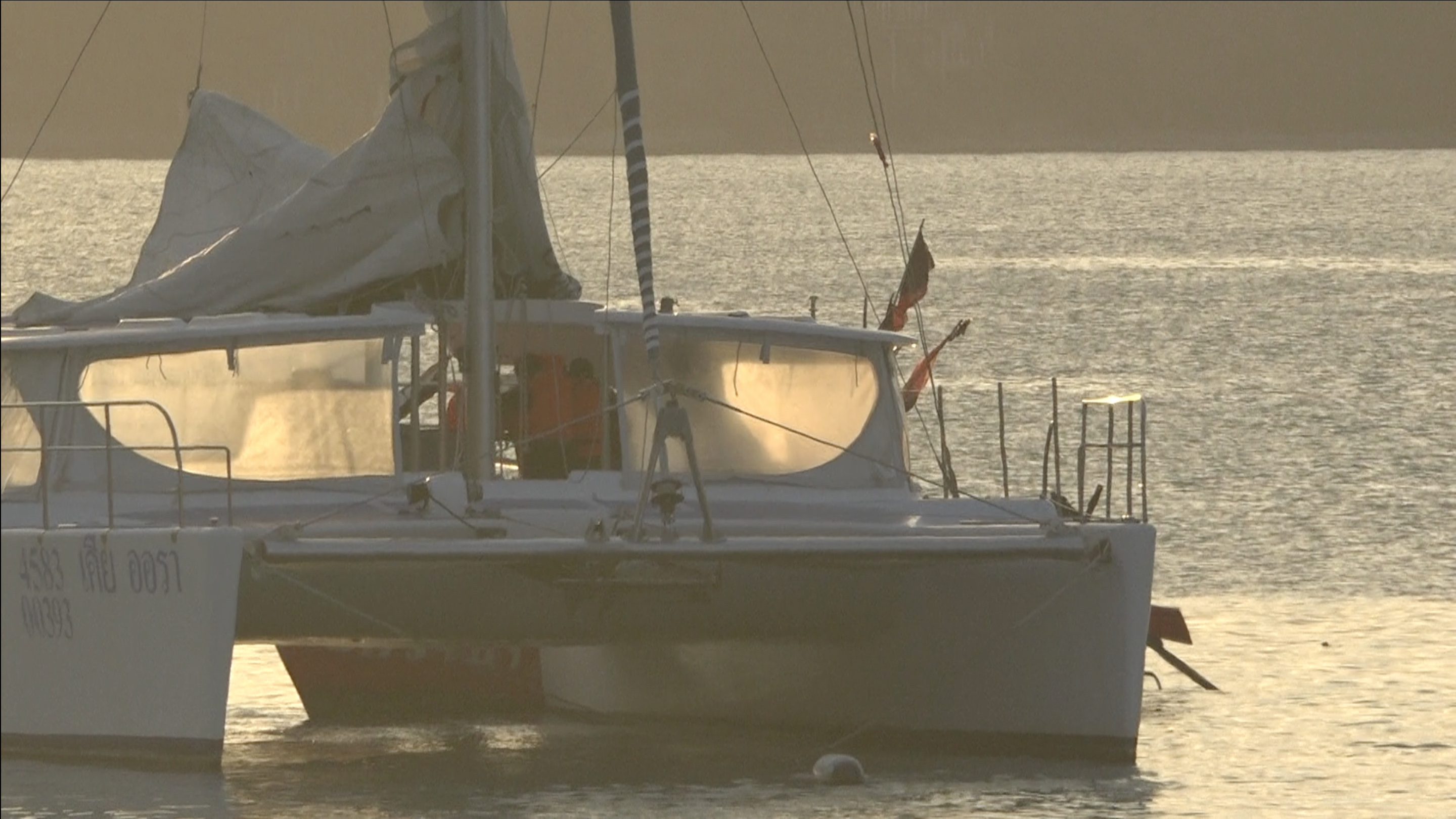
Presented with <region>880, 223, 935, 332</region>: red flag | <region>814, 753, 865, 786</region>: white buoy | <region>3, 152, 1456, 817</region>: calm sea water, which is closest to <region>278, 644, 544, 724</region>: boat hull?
<region>3, 152, 1456, 817</region>: calm sea water

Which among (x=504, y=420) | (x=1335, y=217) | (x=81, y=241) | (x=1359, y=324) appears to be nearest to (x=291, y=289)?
(x=504, y=420)

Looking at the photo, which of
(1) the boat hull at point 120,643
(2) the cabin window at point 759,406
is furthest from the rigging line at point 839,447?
(1) the boat hull at point 120,643

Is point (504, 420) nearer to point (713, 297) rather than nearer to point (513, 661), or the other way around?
point (513, 661)

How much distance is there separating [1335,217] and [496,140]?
14122 centimetres

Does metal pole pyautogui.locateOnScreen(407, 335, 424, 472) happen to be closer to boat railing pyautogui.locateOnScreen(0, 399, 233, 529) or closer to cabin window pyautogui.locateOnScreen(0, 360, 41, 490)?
boat railing pyautogui.locateOnScreen(0, 399, 233, 529)

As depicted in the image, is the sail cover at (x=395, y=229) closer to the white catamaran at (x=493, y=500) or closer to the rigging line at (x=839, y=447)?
the white catamaran at (x=493, y=500)

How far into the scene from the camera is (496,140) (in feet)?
66.6

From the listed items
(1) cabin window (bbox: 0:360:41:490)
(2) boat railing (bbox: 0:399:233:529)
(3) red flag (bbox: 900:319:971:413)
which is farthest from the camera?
(3) red flag (bbox: 900:319:971:413)

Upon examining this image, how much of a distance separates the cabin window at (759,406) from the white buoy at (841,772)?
1.67 m

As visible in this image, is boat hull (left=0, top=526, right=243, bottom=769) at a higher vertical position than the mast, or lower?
lower

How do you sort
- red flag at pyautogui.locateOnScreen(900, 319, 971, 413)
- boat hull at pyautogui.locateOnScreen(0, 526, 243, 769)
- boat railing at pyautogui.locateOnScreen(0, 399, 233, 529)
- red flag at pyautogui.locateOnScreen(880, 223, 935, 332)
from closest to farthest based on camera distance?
boat hull at pyautogui.locateOnScreen(0, 526, 243, 769)
boat railing at pyautogui.locateOnScreen(0, 399, 233, 529)
red flag at pyautogui.locateOnScreen(900, 319, 971, 413)
red flag at pyautogui.locateOnScreen(880, 223, 935, 332)

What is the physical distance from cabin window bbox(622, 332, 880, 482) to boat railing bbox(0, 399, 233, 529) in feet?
8.57

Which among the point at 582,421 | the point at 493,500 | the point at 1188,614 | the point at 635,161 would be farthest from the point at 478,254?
the point at 1188,614

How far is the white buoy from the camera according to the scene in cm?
1881
